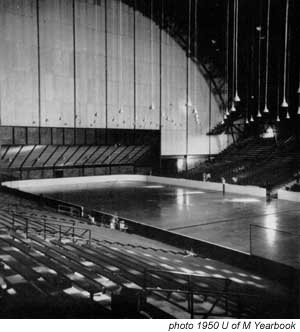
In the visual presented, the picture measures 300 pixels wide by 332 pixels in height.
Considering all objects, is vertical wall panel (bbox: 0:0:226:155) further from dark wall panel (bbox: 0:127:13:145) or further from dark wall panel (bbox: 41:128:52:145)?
dark wall panel (bbox: 0:127:13:145)

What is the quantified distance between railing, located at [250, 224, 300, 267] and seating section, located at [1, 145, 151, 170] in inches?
727

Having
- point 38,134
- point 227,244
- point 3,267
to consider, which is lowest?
point 227,244

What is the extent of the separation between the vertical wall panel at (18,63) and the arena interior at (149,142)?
0.07 m

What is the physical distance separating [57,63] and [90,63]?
2.61 metres

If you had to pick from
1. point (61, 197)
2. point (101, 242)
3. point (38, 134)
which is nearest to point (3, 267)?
point (101, 242)

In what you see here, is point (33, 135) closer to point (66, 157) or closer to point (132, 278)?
point (66, 157)

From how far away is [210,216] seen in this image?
16.4m

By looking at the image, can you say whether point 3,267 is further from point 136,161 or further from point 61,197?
point 136,161

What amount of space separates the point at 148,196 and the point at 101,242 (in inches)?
458

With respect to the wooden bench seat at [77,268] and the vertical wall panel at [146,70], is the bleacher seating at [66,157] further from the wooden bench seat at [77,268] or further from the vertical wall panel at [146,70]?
the wooden bench seat at [77,268]

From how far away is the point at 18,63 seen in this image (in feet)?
82.3

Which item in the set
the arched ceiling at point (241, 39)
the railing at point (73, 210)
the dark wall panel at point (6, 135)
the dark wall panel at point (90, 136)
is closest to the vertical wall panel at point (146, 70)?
the arched ceiling at point (241, 39)

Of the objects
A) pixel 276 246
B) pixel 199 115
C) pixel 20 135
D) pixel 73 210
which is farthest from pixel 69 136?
pixel 276 246

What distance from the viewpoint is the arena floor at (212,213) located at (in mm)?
Answer: 11688
